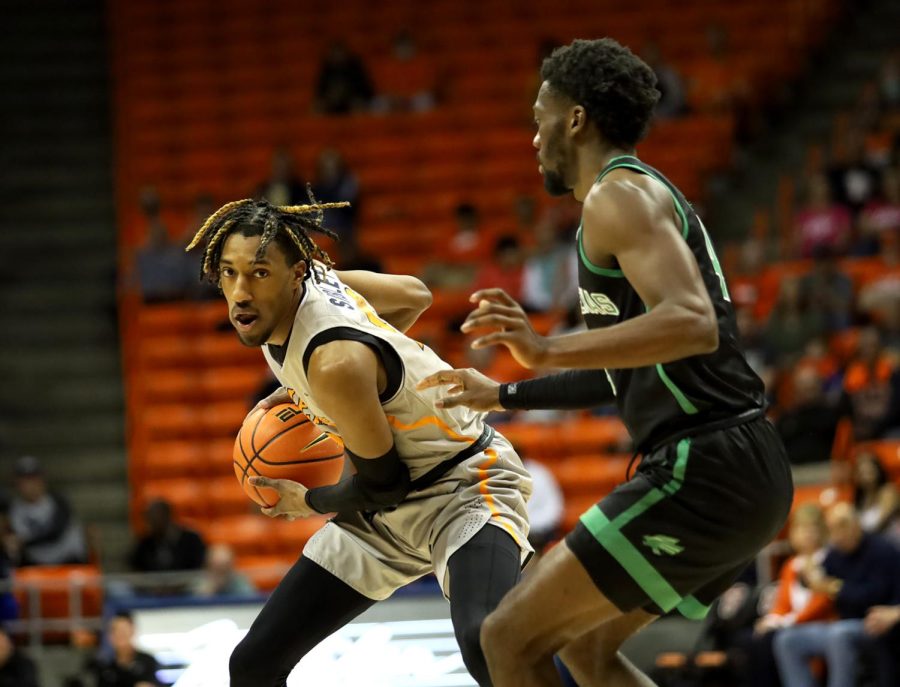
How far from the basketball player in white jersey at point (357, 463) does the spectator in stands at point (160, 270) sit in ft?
27.5

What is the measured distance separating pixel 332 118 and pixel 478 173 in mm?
1706

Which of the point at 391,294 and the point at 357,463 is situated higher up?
the point at 391,294

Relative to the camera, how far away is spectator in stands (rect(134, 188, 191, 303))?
13117 mm

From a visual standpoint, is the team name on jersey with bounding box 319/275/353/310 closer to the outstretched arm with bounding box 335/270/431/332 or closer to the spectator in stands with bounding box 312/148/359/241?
the outstretched arm with bounding box 335/270/431/332

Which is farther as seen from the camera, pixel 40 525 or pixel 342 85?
pixel 342 85

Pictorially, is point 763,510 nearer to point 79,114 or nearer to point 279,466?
point 279,466

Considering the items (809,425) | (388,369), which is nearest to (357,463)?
(388,369)

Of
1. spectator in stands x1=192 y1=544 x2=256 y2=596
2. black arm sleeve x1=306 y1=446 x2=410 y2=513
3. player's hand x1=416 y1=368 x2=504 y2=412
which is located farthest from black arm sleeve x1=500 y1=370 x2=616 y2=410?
spectator in stands x1=192 y1=544 x2=256 y2=596

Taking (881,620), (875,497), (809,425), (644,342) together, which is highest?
(644,342)

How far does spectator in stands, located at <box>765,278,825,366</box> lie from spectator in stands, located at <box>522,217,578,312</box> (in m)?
1.63

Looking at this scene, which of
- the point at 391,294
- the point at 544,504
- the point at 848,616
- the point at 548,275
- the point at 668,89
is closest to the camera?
the point at 391,294

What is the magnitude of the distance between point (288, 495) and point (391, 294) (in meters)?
0.77

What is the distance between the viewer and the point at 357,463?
178 inches

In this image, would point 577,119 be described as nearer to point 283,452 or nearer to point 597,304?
point 597,304
